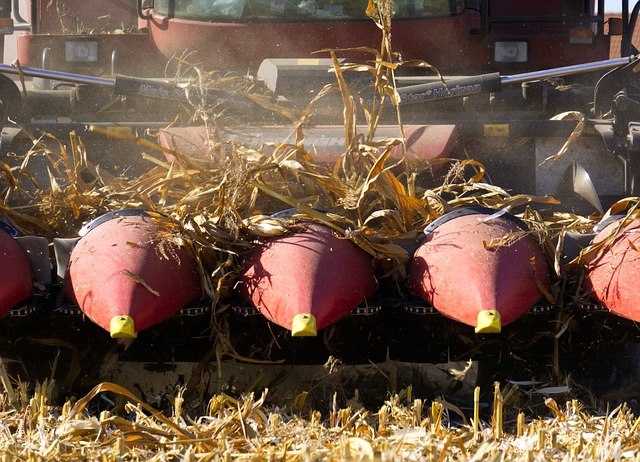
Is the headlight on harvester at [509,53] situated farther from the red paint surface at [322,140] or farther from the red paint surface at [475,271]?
the red paint surface at [475,271]

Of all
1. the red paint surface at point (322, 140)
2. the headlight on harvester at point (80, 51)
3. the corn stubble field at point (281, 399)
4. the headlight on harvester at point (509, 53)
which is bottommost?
the corn stubble field at point (281, 399)

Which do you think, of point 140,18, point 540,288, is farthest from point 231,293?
point 140,18

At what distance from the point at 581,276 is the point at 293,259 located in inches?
38.2

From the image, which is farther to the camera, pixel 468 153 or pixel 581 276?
pixel 468 153

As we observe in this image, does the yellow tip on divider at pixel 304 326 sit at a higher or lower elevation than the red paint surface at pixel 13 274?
lower

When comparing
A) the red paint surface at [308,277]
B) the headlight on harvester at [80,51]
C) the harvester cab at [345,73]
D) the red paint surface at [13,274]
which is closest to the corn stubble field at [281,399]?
the red paint surface at [308,277]

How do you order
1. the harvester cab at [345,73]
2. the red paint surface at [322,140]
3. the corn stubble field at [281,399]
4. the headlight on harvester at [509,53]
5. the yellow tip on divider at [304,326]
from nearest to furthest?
1. the corn stubble field at [281,399]
2. the yellow tip on divider at [304,326]
3. the red paint surface at [322,140]
4. the harvester cab at [345,73]
5. the headlight on harvester at [509,53]

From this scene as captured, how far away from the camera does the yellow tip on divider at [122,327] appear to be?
9.27ft

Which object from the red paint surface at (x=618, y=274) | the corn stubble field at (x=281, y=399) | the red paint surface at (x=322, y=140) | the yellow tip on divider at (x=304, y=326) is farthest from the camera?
the red paint surface at (x=322, y=140)

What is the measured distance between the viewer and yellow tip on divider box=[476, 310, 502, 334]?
2820mm

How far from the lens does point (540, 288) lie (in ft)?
9.98

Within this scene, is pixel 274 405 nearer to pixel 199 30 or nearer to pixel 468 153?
pixel 468 153

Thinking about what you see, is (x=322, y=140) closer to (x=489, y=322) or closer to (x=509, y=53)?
(x=489, y=322)

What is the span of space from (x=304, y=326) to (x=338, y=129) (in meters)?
1.54
